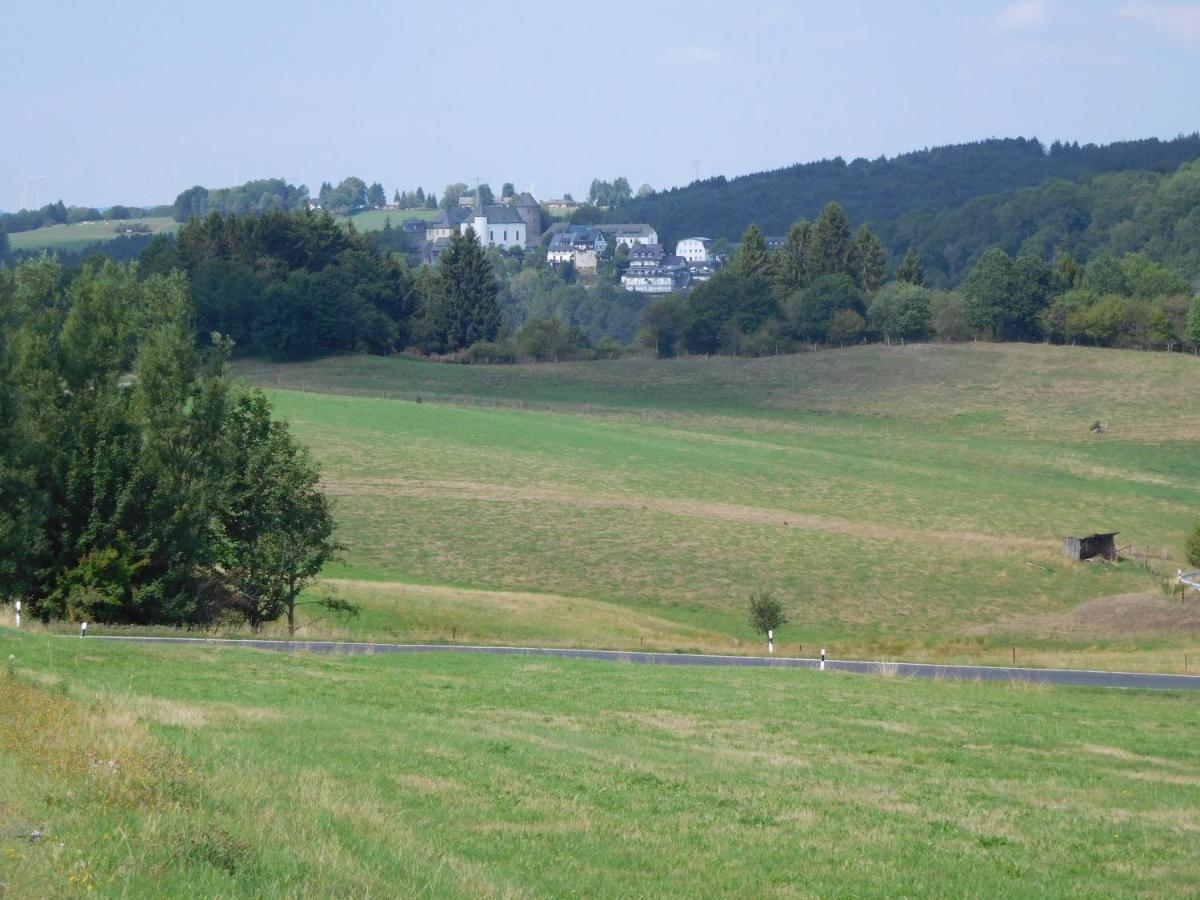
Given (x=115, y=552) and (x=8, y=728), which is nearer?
(x=8, y=728)

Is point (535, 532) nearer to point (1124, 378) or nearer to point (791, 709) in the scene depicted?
point (791, 709)

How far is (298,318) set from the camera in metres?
129

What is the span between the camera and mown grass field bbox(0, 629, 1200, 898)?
9453mm

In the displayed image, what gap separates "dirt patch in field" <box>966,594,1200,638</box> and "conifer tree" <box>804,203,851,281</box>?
4779 inches

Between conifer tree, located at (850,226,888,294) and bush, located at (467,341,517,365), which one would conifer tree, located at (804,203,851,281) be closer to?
conifer tree, located at (850,226,888,294)

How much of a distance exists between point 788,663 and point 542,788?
2095 cm

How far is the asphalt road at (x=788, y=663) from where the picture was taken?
31.2m

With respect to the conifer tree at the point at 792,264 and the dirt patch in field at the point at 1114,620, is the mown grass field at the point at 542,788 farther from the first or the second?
the conifer tree at the point at 792,264

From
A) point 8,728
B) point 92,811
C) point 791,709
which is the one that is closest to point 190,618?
point 791,709

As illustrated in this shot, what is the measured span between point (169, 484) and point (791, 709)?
71.7 ft

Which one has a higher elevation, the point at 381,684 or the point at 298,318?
the point at 298,318

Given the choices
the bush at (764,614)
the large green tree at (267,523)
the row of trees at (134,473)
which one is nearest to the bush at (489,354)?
the row of trees at (134,473)

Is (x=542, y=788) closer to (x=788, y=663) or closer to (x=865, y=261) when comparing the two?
(x=788, y=663)

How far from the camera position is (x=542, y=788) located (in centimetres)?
1428
